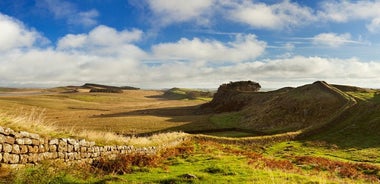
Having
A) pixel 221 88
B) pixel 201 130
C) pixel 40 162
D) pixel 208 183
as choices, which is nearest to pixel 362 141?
pixel 201 130

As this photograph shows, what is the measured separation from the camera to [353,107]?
70188 millimetres

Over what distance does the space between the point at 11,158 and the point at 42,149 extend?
2.31 meters

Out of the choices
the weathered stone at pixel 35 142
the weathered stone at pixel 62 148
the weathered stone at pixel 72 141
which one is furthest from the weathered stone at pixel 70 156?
the weathered stone at pixel 35 142

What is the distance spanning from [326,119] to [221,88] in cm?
8786

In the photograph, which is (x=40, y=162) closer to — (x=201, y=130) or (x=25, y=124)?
(x=25, y=124)

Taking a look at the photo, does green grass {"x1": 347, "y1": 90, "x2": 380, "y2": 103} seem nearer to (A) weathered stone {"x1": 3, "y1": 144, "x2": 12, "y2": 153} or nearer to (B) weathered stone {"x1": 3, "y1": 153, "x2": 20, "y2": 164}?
(B) weathered stone {"x1": 3, "y1": 153, "x2": 20, "y2": 164}

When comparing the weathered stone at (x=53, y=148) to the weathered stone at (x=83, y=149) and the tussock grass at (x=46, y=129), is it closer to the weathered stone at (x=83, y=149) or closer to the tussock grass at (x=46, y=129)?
the tussock grass at (x=46, y=129)

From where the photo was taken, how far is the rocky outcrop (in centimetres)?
1631

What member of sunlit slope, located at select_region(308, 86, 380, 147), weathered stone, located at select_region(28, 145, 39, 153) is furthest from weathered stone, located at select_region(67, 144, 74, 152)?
sunlit slope, located at select_region(308, 86, 380, 147)

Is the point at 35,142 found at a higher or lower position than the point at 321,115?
higher

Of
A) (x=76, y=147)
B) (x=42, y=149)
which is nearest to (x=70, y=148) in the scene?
(x=76, y=147)

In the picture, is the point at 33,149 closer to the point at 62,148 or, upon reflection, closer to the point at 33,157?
the point at 33,157

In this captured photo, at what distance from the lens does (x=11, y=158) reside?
54.2ft

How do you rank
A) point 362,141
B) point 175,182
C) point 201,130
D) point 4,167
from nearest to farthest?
1. point 4,167
2. point 175,182
3. point 362,141
4. point 201,130
